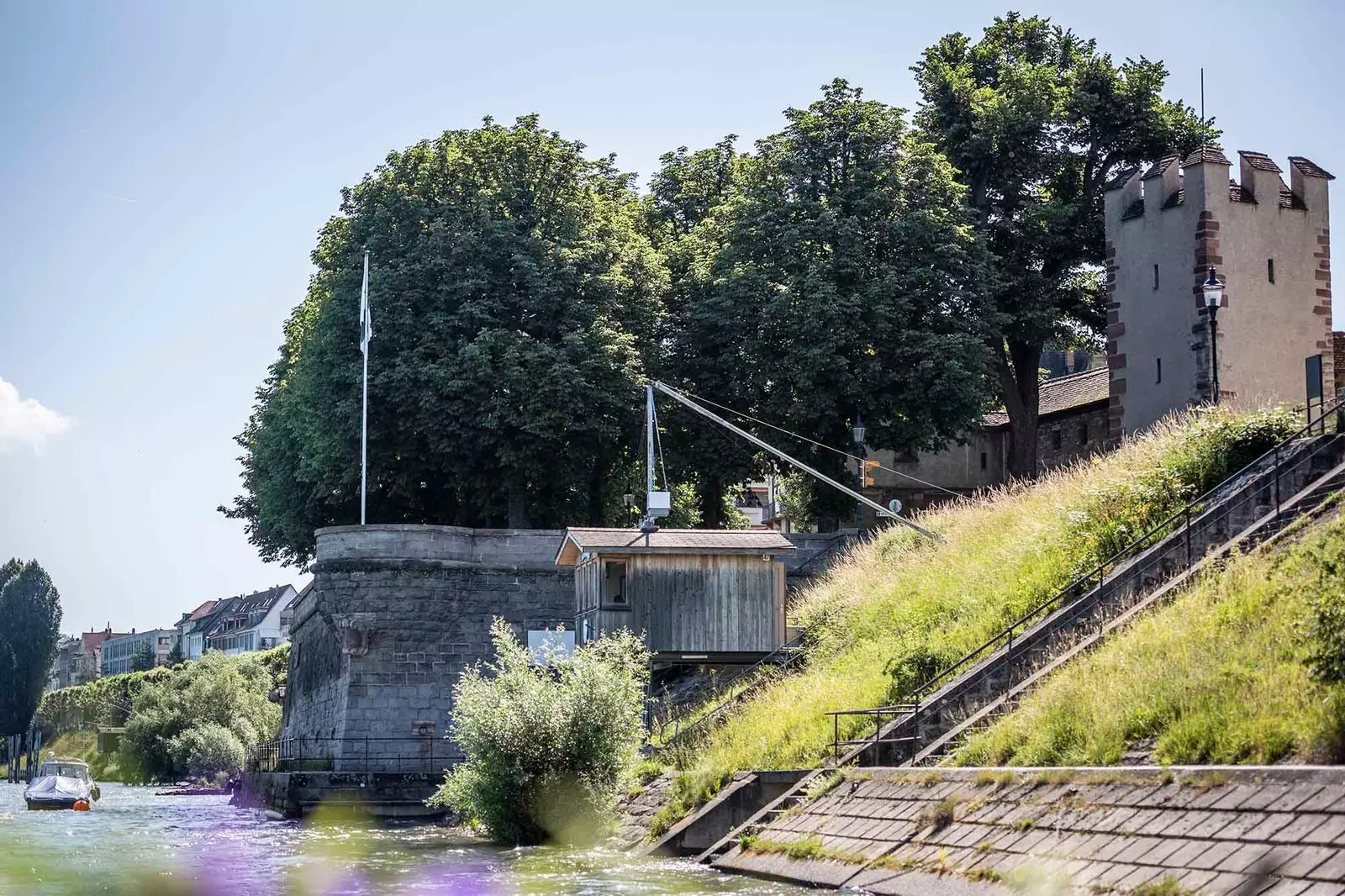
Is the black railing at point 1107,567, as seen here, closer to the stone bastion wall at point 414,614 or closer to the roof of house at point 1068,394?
the stone bastion wall at point 414,614

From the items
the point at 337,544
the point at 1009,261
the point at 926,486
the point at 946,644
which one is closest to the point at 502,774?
the point at 946,644

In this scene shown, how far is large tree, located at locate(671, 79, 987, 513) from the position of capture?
47.3 meters

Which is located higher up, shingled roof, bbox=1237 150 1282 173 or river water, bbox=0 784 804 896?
shingled roof, bbox=1237 150 1282 173

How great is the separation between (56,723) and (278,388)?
6616cm

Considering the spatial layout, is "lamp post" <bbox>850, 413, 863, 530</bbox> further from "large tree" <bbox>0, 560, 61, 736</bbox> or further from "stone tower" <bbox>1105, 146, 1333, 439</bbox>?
"large tree" <bbox>0, 560, 61, 736</bbox>

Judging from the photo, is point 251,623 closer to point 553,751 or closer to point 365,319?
point 365,319

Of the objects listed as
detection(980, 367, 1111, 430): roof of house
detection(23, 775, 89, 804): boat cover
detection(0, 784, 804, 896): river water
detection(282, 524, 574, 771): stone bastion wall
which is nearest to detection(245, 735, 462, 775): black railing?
detection(282, 524, 574, 771): stone bastion wall

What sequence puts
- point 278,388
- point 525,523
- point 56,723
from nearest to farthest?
point 525,523 → point 278,388 → point 56,723

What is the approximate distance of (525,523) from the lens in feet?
167

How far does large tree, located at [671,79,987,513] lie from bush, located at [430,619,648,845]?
20248 mm

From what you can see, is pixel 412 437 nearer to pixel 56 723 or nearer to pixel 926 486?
pixel 926 486

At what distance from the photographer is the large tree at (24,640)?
112188mm

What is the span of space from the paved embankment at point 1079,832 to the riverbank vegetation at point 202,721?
5322cm

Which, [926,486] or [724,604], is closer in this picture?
[724,604]
